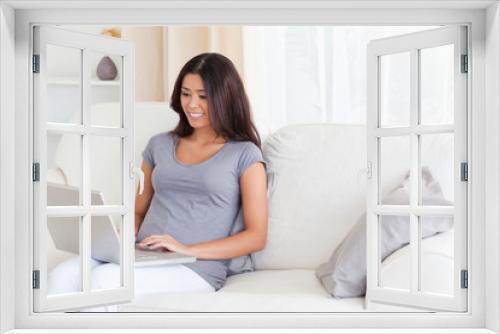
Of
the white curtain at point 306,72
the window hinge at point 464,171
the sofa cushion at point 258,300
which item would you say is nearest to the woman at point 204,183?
the sofa cushion at point 258,300

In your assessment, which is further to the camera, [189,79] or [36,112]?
[189,79]

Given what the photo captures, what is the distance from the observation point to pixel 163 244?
285 centimetres

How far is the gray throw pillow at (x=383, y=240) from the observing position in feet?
7.80

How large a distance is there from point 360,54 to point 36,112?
2.29 meters

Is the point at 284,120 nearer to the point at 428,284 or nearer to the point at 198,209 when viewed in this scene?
the point at 198,209

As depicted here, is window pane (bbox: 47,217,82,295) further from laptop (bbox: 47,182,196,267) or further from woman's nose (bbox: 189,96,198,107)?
woman's nose (bbox: 189,96,198,107)

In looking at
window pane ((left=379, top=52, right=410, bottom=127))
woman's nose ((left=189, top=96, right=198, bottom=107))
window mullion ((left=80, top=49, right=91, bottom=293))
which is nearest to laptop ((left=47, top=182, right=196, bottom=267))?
window mullion ((left=80, top=49, right=91, bottom=293))

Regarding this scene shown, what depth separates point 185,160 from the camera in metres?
3.14

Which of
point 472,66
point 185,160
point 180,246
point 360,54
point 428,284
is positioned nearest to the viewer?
point 472,66

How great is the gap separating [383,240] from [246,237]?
669 mm

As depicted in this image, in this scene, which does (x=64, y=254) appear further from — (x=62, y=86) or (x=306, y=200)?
(x=62, y=86)

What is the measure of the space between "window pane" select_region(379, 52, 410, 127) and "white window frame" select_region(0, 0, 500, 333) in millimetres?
1972

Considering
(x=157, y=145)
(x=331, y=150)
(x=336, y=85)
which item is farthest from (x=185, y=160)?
(x=336, y=85)

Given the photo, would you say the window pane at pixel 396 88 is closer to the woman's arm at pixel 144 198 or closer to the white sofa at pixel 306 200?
the white sofa at pixel 306 200
